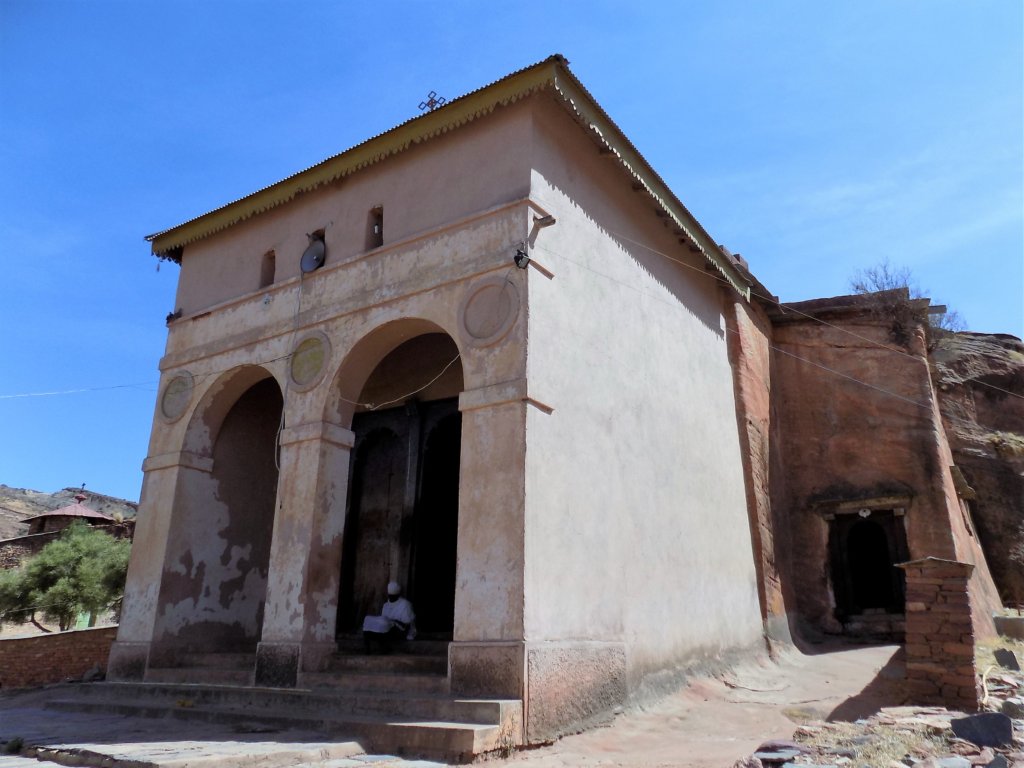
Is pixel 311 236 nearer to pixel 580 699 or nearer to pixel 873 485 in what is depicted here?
pixel 580 699

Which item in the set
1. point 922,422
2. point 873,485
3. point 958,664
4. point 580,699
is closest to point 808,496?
point 873,485

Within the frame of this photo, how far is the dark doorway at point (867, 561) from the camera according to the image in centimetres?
1405

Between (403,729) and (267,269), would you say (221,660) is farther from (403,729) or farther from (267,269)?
(267,269)

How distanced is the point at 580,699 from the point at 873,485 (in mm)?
9314

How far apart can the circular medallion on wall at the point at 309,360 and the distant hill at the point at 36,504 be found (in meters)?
33.2

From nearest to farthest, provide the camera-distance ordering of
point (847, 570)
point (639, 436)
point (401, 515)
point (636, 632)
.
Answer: point (636, 632) < point (639, 436) < point (401, 515) < point (847, 570)

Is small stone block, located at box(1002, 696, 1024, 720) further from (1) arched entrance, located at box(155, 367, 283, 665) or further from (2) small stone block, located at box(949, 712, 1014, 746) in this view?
(1) arched entrance, located at box(155, 367, 283, 665)

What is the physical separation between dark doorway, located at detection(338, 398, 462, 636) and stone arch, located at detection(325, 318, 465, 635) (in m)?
0.01

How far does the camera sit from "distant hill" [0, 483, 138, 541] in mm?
38353

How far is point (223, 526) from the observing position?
11641mm

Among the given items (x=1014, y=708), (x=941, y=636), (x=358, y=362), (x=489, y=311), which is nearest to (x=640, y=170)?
(x=489, y=311)

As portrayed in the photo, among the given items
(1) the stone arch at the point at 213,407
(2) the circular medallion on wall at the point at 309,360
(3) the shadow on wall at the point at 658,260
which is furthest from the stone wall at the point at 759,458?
(1) the stone arch at the point at 213,407

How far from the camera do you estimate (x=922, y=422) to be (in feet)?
48.5

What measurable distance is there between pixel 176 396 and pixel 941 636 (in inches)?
409
